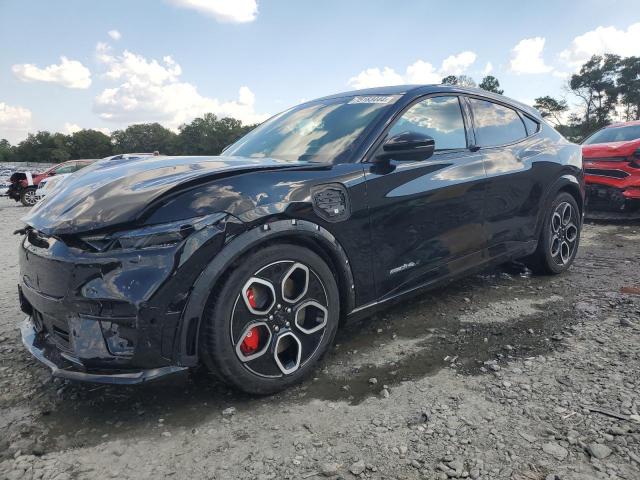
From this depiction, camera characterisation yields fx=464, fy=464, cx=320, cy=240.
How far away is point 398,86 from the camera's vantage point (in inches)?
130

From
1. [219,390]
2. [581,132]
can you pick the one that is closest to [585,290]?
[219,390]

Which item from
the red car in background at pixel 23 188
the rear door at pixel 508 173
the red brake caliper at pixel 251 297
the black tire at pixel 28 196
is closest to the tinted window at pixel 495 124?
the rear door at pixel 508 173


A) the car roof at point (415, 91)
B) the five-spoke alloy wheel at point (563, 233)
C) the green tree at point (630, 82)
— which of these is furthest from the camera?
the green tree at point (630, 82)

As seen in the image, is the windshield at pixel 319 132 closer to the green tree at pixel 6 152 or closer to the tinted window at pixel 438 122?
the tinted window at pixel 438 122

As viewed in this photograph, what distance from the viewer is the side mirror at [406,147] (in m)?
2.65

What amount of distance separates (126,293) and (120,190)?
21.3 inches

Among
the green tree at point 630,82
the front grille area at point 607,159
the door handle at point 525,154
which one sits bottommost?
the front grille area at point 607,159

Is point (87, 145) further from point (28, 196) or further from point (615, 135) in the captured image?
point (615, 135)

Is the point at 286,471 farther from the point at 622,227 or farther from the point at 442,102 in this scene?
the point at 622,227

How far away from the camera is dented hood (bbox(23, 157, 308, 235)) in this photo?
204 cm

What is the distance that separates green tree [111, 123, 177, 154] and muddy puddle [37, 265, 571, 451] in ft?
286

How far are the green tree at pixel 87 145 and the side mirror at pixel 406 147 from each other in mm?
87959

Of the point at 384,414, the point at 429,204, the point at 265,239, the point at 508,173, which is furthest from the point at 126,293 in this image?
the point at 508,173

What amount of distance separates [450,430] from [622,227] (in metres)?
6.32
